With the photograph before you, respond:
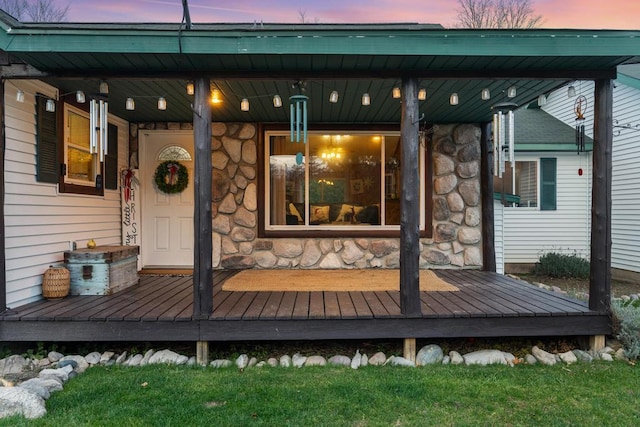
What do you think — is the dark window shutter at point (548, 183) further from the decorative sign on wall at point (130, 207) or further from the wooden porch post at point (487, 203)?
the decorative sign on wall at point (130, 207)

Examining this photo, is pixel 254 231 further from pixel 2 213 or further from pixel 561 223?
pixel 561 223

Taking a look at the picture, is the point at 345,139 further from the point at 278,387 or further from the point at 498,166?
the point at 278,387

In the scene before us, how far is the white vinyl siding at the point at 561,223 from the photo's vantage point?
8562 millimetres

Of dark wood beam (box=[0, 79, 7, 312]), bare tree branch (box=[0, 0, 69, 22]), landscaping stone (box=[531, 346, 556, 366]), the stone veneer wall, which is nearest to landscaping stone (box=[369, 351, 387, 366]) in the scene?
landscaping stone (box=[531, 346, 556, 366])

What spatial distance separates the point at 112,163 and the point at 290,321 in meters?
3.32

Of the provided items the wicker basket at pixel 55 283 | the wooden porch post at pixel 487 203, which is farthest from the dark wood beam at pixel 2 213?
the wooden porch post at pixel 487 203

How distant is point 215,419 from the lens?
2.42 meters

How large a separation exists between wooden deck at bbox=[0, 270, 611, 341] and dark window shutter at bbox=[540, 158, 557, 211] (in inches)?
217

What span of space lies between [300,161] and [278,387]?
10.9ft

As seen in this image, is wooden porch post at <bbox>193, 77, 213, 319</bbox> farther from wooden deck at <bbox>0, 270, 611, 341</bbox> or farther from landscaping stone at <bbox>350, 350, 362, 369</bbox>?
landscaping stone at <bbox>350, 350, 362, 369</bbox>

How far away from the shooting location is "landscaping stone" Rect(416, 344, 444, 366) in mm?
3396

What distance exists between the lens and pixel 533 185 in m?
8.63

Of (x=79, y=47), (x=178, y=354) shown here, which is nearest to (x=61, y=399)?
(x=178, y=354)

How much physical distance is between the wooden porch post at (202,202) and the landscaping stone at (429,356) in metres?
1.82
